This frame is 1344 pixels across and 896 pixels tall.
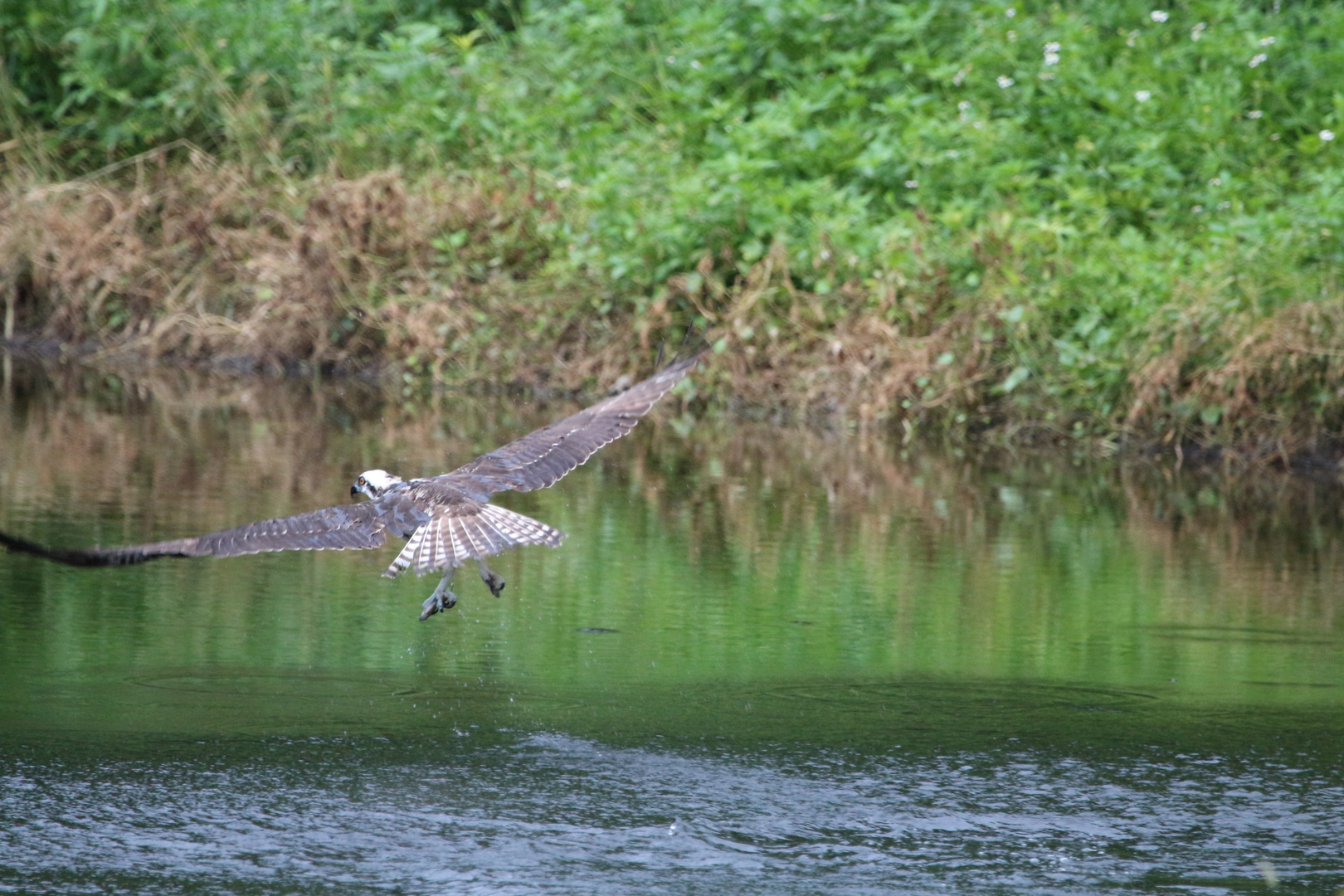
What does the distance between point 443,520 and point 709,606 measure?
1279mm

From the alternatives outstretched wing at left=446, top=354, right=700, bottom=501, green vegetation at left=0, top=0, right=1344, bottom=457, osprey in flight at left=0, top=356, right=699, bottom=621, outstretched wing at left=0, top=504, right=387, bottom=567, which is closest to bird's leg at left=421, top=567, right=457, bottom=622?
osprey in flight at left=0, top=356, right=699, bottom=621

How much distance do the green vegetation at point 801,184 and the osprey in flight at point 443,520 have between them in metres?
5.39

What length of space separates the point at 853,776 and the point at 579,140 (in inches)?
477

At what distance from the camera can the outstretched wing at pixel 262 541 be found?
5.55 m

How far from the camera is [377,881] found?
4535 mm

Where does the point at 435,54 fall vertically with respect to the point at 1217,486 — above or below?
above

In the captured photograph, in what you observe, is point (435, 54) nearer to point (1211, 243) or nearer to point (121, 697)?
point (1211, 243)

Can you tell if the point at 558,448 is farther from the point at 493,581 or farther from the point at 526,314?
the point at 526,314

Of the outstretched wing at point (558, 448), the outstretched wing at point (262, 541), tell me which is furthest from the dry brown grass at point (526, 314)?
the outstretched wing at point (262, 541)

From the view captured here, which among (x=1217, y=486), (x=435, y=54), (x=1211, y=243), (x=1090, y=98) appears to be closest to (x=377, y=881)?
(x=1217, y=486)

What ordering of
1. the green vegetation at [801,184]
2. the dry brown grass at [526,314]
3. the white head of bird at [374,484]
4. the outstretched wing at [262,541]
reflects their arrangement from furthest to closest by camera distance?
the green vegetation at [801,184]
the dry brown grass at [526,314]
the white head of bird at [374,484]
the outstretched wing at [262,541]

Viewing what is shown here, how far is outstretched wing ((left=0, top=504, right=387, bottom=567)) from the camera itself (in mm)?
5551

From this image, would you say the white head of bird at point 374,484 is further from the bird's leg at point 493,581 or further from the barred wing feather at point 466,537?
the barred wing feather at point 466,537

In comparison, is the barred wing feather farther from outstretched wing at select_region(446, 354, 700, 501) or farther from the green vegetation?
the green vegetation
